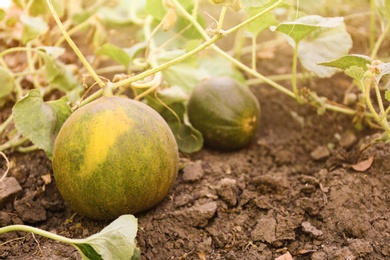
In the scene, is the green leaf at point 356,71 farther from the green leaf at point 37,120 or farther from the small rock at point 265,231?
the green leaf at point 37,120

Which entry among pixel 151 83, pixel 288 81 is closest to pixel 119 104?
pixel 151 83

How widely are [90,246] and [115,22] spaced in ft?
6.59

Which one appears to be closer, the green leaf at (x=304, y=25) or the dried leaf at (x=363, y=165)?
the green leaf at (x=304, y=25)

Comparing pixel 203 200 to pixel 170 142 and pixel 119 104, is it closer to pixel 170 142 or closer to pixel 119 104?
pixel 170 142

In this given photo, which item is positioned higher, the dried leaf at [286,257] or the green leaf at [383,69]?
the green leaf at [383,69]

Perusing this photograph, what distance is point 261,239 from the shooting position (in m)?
1.70

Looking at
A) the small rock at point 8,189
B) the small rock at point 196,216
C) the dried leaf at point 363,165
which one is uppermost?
the small rock at point 8,189

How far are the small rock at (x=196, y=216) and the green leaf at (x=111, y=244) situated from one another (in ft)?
1.04

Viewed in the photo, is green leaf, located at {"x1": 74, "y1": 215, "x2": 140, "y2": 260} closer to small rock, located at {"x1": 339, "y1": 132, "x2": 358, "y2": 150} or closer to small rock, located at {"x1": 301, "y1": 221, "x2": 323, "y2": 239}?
small rock, located at {"x1": 301, "y1": 221, "x2": 323, "y2": 239}

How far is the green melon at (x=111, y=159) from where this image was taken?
1628 mm

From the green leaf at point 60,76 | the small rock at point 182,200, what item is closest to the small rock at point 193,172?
the small rock at point 182,200

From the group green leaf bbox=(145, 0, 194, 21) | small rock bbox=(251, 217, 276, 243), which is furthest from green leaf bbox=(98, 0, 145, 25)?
small rock bbox=(251, 217, 276, 243)

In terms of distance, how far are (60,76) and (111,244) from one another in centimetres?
111

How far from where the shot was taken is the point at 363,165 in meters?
1.99
